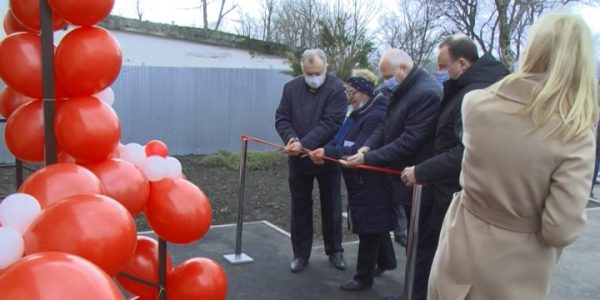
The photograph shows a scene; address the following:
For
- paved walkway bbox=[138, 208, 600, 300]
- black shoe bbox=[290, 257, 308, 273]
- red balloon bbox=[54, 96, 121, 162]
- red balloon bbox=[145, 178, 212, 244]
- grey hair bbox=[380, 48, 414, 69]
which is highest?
grey hair bbox=[380, 48, 414, 69]

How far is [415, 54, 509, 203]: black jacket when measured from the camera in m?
3.21

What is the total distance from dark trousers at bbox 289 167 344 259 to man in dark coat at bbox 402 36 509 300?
1.37 metres

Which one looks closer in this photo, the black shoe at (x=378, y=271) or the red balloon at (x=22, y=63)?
the red balloon at (x=22, y=63)

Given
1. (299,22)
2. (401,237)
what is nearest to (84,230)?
(401,237)

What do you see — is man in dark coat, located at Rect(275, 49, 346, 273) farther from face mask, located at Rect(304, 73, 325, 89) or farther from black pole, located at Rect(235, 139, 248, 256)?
black pole, located at Rect(235, 139, 248, 256)

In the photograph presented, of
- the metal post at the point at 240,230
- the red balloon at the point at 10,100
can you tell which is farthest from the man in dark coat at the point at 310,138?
the red balloon at the point at 10,100

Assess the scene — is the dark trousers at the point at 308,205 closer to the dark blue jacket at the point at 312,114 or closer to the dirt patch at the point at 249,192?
the dark blue jacket at the point at 312,114

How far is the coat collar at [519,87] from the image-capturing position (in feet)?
7.28

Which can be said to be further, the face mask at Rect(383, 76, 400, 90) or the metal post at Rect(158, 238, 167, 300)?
the face mask at Rect(383, 76, 400, 90)

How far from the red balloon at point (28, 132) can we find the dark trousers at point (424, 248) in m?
2.42

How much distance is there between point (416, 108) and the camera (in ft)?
12.3

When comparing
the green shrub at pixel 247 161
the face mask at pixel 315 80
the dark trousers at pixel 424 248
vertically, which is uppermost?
the face mask at pixel 315 80

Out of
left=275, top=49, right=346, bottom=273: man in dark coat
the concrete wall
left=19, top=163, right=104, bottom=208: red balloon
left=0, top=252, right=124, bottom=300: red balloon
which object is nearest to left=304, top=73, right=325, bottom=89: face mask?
left=275, top=49, right=346, bottom=273: man in dark coat

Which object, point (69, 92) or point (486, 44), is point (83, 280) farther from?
point (486, 44)
